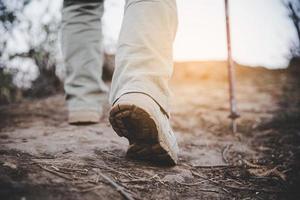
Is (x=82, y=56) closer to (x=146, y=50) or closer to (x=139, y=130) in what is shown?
(x=146, y=50)

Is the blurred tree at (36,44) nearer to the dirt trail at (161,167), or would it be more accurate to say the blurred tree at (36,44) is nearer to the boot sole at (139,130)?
the dirt trail at (161,167)

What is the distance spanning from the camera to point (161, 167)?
4.05ft

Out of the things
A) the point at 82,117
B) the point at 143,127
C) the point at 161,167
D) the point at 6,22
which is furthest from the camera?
the point at 6,22

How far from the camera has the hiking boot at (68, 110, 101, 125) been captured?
2.09m

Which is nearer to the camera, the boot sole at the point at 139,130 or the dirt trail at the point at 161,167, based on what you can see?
the dirt trail at the point at 161,167

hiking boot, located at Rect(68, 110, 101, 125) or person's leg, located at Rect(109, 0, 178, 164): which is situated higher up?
person's leg, located at Rect(109, 0, 178, 164)

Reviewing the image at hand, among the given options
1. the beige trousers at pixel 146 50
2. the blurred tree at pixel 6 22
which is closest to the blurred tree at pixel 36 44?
the blurred tree at pixel 6 22

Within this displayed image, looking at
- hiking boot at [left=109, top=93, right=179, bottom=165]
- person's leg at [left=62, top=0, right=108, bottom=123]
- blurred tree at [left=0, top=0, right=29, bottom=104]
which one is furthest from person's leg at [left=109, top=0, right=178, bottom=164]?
blurred tree at [left=0, top=0, right=29, bottom=104]

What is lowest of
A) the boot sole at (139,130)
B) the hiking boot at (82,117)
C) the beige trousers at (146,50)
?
the hiking boot at (82,117)

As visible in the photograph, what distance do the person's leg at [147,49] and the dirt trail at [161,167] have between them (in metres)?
0.29

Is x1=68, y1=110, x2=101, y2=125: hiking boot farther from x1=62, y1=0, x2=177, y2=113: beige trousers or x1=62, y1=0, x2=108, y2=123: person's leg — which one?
x1=62, y1=0, x2=177, y2=113: beige trousers

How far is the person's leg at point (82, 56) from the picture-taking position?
2105 mm

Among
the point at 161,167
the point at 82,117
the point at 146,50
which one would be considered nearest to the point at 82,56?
the point at 82,117

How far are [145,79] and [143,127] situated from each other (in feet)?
0.73
